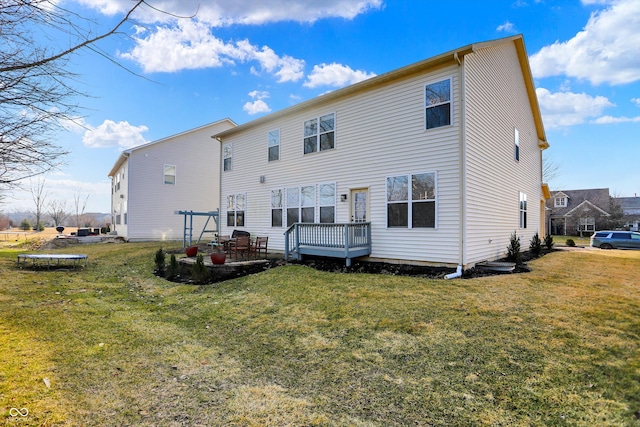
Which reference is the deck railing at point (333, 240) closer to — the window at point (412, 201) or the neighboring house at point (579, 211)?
the window at point (412, 201)

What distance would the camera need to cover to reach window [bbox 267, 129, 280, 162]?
524 inches

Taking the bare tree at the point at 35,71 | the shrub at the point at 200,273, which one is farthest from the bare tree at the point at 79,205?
the bare tree at the point at 35,71

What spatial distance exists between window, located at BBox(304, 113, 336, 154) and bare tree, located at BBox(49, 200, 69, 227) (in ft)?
146

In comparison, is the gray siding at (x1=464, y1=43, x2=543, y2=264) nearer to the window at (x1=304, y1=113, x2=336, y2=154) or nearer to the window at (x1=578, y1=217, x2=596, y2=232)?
the window at (x1=304, y1=113, x2=336, y2=154)

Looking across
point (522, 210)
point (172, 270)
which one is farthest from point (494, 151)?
point (172, 270)

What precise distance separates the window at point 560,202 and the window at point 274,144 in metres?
40.0

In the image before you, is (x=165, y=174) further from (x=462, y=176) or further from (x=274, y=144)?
(x=462, y=176)

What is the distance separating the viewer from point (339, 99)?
36.5 ft

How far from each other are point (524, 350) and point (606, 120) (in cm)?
2921

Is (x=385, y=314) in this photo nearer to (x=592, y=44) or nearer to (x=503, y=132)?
(x=503, y=132)

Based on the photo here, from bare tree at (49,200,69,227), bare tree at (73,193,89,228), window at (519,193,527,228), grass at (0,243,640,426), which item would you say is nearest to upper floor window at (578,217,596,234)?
window at (519,193,527,228)

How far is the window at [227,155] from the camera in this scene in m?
15.7

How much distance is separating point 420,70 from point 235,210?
10.2m

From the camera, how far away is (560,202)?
3838 centimetres
